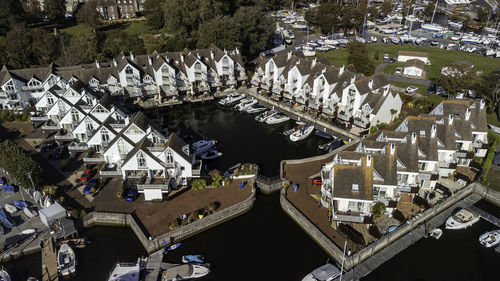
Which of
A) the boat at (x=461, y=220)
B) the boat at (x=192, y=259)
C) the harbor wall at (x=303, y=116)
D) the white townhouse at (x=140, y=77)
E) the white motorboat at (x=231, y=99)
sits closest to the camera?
the boat at (x=192, y=259)

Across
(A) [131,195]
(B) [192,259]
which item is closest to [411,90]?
(B) [192,259]

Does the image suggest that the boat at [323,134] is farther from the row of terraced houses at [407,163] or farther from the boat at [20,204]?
the boat at [20,204]

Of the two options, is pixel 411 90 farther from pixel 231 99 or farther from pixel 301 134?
pixel 231 99

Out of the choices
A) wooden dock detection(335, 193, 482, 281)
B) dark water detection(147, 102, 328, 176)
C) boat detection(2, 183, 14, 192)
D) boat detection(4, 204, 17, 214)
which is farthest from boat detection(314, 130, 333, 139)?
boat detection(2, 183, 14, 192)

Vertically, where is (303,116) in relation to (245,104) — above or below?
below

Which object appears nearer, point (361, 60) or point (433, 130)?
point (433, 130)

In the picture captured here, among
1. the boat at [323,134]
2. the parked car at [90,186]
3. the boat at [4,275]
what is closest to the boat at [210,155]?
the parked car at [90,186]
